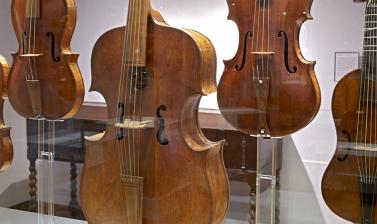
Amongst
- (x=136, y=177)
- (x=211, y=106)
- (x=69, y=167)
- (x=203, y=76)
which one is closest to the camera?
(x=203, y=76)

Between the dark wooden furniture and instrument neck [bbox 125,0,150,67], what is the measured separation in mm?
629

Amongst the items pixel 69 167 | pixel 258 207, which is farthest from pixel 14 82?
pixel 258 207

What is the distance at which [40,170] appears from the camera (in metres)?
2.63

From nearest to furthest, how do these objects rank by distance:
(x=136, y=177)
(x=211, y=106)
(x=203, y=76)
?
1. (x=203, y=76)
2. (x=136, y=177)
3. (x=211, y=106)

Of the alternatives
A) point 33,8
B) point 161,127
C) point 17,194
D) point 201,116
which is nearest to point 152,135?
point 161,127

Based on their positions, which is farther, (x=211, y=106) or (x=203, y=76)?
(x=211, y=106)

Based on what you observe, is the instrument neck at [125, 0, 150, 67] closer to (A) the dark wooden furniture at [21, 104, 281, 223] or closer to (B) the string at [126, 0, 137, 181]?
(B) the string at [126, 0, 137, 181]

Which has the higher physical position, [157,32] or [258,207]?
[157,32]

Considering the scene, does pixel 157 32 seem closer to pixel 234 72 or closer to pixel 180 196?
pixel 234 72

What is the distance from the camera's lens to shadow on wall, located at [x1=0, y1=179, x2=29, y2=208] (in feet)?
10.2

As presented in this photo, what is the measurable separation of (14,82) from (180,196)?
1.03 m

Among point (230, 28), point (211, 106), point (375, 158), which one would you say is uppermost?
point (230, 28)

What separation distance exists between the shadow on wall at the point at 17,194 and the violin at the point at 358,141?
6.22 feet

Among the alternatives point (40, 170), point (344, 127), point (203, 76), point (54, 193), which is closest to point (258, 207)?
point (344, 127)
